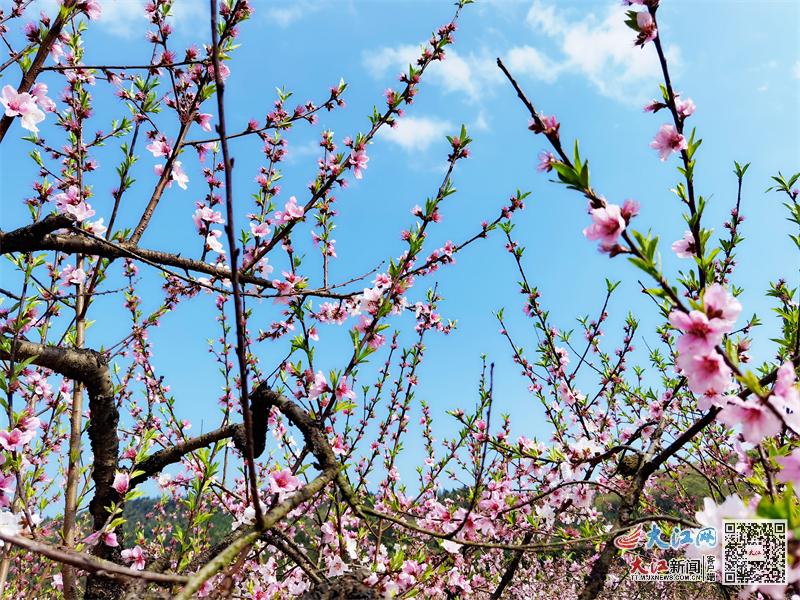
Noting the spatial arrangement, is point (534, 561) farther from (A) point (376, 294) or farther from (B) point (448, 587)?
(A) point (376, 294)

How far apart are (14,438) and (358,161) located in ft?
9.44

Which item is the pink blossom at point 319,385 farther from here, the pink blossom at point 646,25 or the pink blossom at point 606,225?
the pink blossom at point 646,25

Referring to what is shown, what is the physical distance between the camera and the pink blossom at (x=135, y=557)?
3250 mm

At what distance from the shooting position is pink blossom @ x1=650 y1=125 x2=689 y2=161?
2.22 metres

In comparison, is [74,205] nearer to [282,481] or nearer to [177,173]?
[177,173]

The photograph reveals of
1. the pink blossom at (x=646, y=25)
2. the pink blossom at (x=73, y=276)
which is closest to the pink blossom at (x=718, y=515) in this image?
the pink blossom at (x=646, y=25)

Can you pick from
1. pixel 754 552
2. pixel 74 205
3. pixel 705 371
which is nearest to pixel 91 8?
pixel 74 205

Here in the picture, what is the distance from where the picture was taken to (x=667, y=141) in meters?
2.26

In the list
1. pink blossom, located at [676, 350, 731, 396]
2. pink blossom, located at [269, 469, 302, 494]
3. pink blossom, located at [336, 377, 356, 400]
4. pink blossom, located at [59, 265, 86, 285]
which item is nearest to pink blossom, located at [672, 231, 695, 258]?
pink blossom, located at [676, 350, 731, 396]

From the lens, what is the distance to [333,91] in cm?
429

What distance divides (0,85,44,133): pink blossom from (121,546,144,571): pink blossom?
2880 millimetres

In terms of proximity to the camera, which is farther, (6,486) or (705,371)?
A: (6,486)

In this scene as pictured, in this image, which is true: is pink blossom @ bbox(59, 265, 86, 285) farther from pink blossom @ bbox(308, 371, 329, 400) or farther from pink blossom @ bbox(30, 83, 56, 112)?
pink blossom @ bbox(308, 371, 329, 400)

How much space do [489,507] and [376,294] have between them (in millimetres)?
1871
